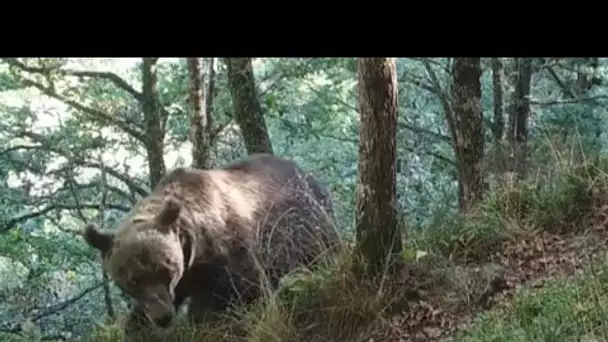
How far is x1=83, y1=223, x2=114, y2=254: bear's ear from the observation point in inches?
178

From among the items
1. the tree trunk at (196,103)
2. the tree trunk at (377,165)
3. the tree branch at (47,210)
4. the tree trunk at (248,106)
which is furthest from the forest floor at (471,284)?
the tree branch at (47,210)

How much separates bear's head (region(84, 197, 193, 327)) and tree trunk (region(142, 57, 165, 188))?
287cm

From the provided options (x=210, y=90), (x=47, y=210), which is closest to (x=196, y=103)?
(x=210, y=90)

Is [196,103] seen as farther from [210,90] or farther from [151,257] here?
[151,257]

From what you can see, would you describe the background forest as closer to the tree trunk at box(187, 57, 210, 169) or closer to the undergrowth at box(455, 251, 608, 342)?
the tree trunk at box(187, 57, 210, 169)

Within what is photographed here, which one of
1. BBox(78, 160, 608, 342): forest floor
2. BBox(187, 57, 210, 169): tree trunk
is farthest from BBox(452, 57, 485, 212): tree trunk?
BBox(187, 57, 210, 169): tree trunk

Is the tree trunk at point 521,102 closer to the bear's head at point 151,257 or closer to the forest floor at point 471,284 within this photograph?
the forest floor at point 471,284

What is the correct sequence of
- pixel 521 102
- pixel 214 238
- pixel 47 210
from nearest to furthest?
1. pixel 214 238
2. pixel 47 210
3. pixel 521 102

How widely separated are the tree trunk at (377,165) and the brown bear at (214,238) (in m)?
0.39

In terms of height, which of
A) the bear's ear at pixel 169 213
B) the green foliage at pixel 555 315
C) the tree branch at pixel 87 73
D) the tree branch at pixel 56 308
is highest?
the tree branch at pixel 87 73

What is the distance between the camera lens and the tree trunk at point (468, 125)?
6.02 meters

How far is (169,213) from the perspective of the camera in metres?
4.46

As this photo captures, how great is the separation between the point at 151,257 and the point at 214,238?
0.47 meters
